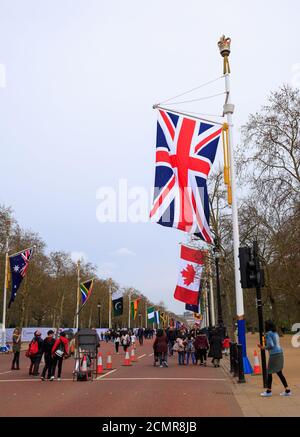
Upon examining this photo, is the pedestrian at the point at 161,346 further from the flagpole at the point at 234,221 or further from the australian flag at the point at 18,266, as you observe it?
the australian flag at the point at 18,266

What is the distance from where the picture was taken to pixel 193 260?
31047 mm

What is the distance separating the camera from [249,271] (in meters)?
12.8

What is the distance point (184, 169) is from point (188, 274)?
1579 centimetres

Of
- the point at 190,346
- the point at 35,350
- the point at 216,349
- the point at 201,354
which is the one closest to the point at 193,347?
the point at 190,346

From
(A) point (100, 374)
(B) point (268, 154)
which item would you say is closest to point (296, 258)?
(B) point (268, 154)

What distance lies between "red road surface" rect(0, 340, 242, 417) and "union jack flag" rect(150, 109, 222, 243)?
4510mm

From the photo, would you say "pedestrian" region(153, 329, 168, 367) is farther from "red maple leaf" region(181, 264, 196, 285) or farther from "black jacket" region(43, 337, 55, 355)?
"red maple leaf" region(181, 264, 196, 285)

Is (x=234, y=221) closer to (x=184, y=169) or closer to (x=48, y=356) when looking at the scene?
(x=184, y=169)

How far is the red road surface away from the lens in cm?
935

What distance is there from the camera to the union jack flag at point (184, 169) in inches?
578

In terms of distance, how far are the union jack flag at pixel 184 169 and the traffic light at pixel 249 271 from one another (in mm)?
1750

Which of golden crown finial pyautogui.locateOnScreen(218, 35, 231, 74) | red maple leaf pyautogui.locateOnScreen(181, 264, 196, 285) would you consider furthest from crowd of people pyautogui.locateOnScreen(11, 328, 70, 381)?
red maple leaf pyautogui.locateOnScreen(181, 264, 196, 285)

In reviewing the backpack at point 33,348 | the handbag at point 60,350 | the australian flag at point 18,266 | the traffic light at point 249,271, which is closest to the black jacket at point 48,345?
the handbag at point 60,350
